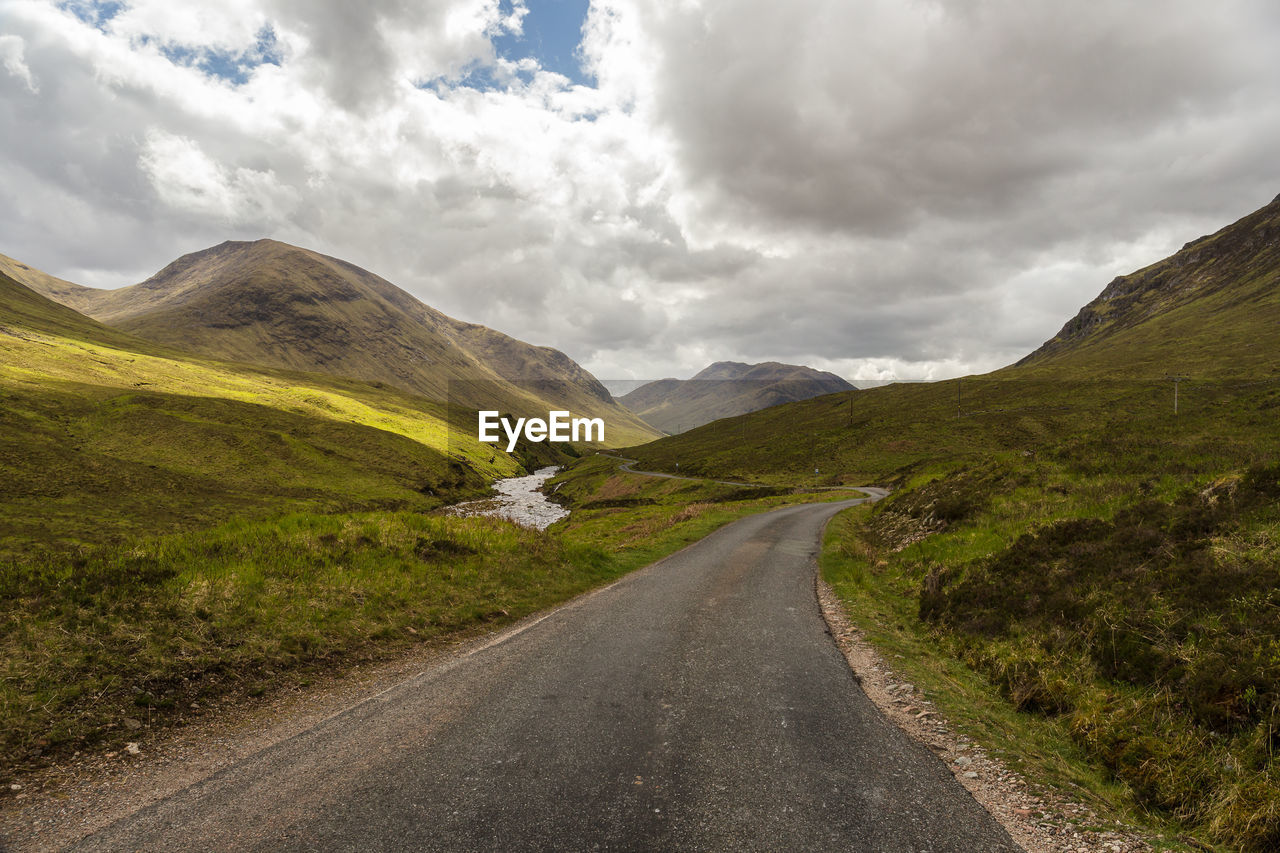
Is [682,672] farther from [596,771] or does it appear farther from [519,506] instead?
[519,506]

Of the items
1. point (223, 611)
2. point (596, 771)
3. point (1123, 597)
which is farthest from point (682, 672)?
point (223, 611)

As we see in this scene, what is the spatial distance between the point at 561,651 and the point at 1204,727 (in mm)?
10031

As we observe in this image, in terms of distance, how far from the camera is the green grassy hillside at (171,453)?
176ft

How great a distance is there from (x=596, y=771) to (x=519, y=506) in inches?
3179

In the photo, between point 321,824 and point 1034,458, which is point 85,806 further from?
A: point 1034,458

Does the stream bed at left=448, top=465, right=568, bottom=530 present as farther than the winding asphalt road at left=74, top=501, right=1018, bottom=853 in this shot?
Yes

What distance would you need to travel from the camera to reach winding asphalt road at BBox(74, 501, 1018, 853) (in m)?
5.02

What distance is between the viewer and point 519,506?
Answer: 83.9 meters

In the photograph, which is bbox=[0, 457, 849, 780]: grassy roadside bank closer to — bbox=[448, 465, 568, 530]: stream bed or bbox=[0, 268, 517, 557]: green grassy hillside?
bbox=[448, 465, 568, 530]: stream bed

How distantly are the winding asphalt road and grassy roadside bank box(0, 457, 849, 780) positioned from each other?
2.28 metres

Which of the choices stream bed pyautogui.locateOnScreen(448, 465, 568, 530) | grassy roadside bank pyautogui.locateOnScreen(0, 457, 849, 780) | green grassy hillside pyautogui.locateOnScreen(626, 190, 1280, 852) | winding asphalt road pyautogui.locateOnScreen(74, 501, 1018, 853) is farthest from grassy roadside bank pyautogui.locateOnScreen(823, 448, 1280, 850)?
stream bed pyautogui.locateOnScreen(448, 465, 568, 530)

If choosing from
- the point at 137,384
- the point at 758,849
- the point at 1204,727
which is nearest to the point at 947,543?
the point at 1204,727

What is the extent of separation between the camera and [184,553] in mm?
11477

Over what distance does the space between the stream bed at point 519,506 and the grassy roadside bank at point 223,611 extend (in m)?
41.7
